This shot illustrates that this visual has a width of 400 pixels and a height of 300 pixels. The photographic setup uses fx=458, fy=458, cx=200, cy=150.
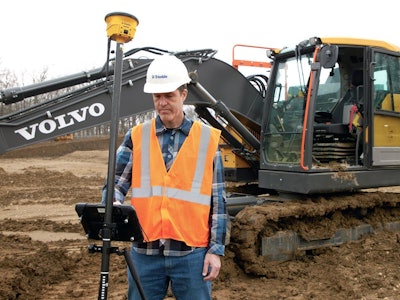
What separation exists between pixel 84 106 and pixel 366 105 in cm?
358

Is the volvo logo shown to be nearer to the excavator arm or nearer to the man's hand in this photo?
the excavator arm

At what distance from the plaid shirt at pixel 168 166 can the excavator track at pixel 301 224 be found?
2.70 m

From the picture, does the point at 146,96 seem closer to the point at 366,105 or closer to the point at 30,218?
the point at 366,105

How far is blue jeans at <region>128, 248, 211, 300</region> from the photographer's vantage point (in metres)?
2.62

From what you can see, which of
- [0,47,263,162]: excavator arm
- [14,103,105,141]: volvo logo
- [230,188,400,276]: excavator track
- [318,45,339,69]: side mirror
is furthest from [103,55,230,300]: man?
[318,45,339,69]: side mirror

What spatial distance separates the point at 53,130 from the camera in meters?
4.91

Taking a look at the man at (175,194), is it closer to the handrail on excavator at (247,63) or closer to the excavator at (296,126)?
the excavator at (296,126)

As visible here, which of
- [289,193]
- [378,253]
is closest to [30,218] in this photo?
[289,193]

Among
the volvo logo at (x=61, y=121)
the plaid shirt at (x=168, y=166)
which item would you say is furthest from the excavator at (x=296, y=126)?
the plaid shirt at (x=168, y=166)

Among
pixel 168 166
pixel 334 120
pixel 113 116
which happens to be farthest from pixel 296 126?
pixel 113 116

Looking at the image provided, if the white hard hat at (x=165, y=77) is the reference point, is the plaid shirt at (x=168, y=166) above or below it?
below

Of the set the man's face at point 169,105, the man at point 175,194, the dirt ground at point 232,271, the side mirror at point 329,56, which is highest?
the side mirror at point 329,56

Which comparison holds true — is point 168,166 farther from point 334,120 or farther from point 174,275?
point 334,120

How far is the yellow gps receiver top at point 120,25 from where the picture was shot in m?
2.27
